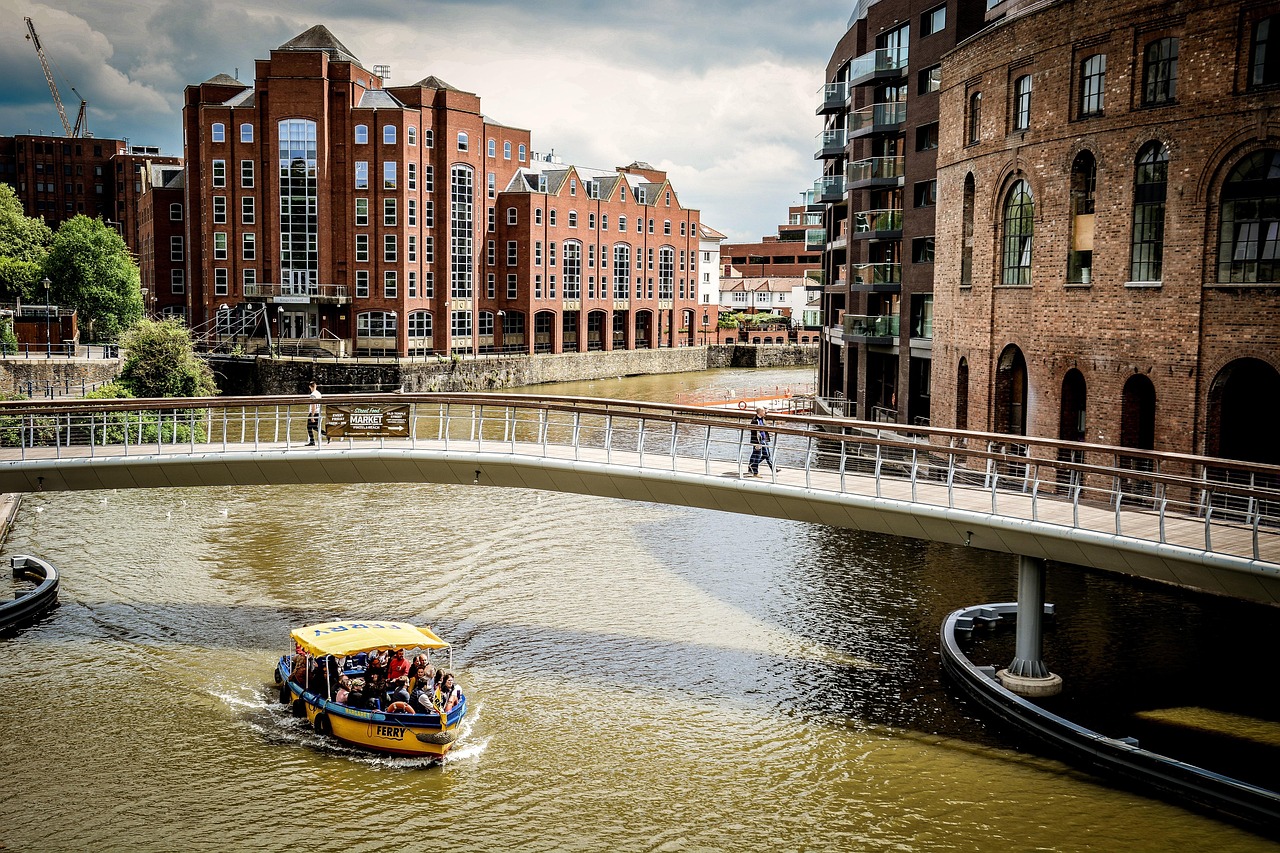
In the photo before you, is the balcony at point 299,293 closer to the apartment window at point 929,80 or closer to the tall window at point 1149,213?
the apartment window at point 929,80

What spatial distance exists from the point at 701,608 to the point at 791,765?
8.28 m

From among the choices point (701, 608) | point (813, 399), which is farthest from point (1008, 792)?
point (813, 399)

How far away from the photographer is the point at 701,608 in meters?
26.6

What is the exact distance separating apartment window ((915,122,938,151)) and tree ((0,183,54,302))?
61.3 meters

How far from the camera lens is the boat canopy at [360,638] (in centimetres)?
1939

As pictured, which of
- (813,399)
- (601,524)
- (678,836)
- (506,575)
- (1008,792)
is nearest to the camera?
(678,836)

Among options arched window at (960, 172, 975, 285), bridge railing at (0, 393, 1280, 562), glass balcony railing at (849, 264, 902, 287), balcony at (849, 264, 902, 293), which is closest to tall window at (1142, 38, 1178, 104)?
arched window at (960, 172, 975, 285)

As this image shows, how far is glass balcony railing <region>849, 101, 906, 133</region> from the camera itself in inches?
1907

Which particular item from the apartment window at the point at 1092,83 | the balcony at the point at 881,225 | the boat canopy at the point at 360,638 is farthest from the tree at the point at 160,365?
the apartment window at the point at 1092,83

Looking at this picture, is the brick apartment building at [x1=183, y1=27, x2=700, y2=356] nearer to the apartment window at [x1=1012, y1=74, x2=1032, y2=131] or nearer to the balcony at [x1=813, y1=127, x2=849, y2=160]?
the balcony at [x1=813, y1=127, x2=849, y2=160]

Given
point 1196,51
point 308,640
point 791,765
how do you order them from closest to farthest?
1. point 791,765
2. point 308,640
3. point 1196,51

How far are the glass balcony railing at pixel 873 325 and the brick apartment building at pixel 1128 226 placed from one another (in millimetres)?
11948

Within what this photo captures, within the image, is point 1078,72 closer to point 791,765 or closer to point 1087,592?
point 1087,592

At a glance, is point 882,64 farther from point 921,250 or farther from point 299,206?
point 299,206
